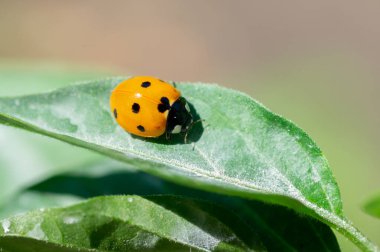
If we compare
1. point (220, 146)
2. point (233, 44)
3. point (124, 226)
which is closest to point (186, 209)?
point (124, 226)

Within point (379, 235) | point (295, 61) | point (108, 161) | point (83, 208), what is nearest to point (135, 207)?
point (83, 208)

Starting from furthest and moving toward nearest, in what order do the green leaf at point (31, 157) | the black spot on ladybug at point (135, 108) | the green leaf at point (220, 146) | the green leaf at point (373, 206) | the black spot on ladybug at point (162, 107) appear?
the green leaf at point (31, 157), the black spot on ladybug at point (162, 107), the black spot on ladybug at point (135, 108), the green leaf at point (220, 146), the green leaf at point (373, 206)

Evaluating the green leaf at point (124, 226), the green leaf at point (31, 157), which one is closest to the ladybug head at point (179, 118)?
the green leaf at point (31, 157)

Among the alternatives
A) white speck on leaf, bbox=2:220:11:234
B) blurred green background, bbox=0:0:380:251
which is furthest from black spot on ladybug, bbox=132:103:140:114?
blurred green background, bbox=0:0:380:251

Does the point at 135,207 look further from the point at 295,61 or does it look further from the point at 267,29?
the point at 267,29

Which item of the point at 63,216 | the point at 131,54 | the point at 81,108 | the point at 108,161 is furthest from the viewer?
the point at 131,54

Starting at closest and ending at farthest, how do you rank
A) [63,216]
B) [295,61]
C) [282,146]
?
[63,216] < [282,146] < [295,61]

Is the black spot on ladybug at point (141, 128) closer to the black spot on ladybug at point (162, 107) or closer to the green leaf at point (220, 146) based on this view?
the green leaf at point (220, 146)

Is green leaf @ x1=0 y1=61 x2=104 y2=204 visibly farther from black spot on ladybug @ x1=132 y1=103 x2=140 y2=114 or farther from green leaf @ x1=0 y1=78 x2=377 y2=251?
green leaf @ x1=0 y1=78 x2=377 y2=251
